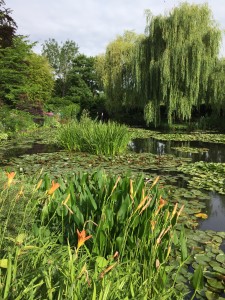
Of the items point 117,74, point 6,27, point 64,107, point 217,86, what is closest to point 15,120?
point 6,27

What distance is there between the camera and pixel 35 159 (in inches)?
306

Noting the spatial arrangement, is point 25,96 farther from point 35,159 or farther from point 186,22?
point 186,22

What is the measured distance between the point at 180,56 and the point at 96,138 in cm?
1012

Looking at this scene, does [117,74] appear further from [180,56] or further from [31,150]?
[31,150]

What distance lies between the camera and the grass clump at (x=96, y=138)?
28.0 feet

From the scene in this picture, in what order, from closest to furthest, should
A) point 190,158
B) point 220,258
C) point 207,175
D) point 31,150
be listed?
point 220,258
point 207,175
point 190,158
point 31,150

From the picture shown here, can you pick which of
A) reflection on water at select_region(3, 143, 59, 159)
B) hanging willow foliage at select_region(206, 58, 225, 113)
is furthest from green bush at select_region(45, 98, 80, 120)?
reflection on water at select_region(3, 143, 59, 159)

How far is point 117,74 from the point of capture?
22.5 metres

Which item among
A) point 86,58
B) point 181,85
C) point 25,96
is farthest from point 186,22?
point 86,58

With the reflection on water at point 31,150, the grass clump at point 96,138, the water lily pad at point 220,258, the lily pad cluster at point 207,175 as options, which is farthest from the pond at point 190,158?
the water lily pad at point 220,258

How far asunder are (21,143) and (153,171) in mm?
5776

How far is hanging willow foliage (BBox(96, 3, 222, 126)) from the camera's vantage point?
54.1 ft

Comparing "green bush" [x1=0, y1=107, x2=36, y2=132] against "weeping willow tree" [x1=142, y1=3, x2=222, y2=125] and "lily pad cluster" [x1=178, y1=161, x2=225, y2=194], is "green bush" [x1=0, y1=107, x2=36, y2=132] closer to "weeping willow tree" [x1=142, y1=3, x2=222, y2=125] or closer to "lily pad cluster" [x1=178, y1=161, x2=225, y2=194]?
"weeping willow tree" [x1=142, y1=3, x2=222, y2=125]

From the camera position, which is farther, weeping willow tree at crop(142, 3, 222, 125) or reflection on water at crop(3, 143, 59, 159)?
weeping willow tree at crop(142, 3, 222, 125)
